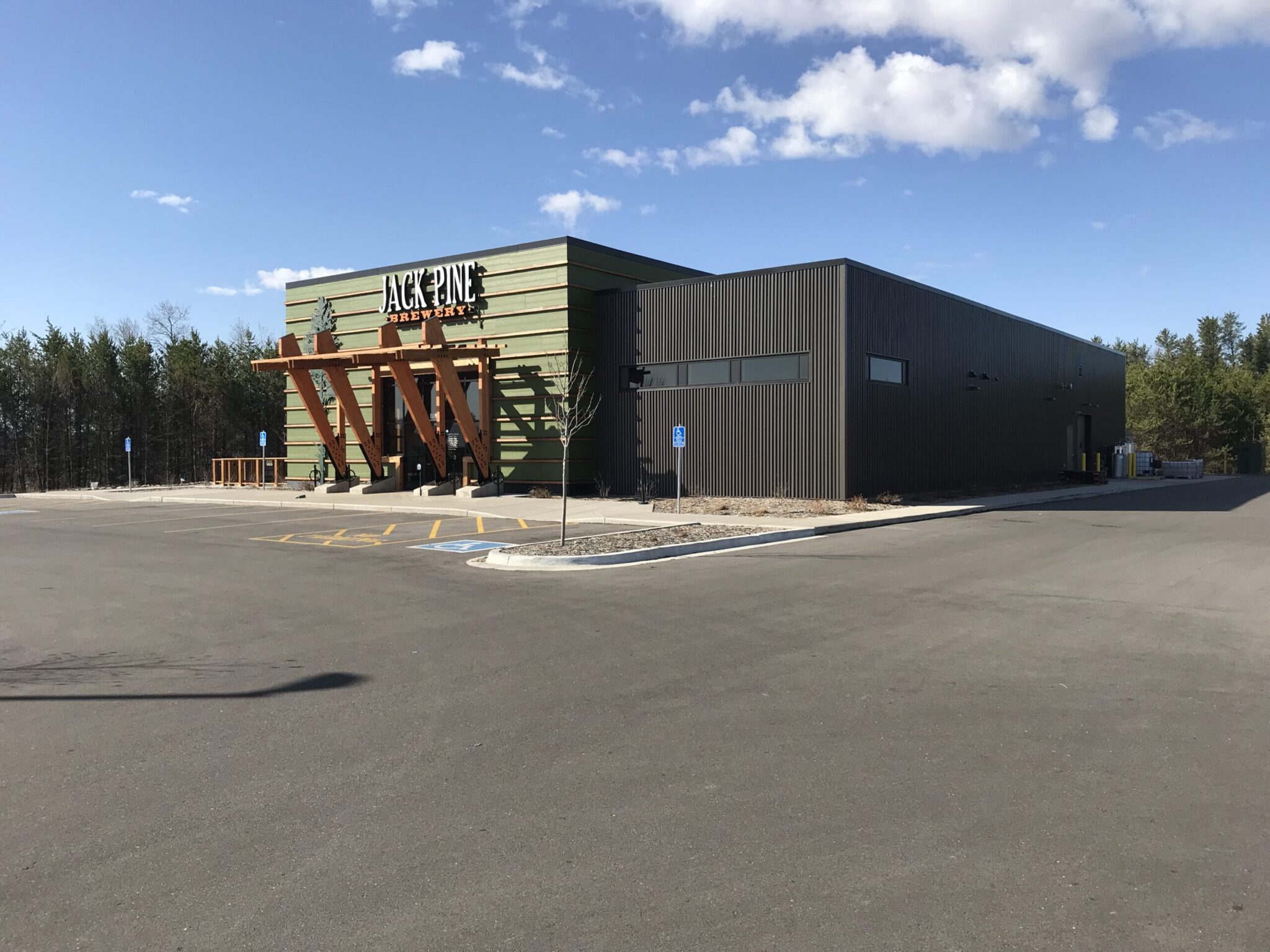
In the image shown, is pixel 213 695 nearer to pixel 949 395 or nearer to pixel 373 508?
pixel 373 508

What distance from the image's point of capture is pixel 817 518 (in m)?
21.3

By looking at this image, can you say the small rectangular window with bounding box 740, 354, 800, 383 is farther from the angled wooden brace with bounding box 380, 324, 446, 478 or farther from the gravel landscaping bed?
the angled wooden brace with bounding box 380, 324, 446, 478

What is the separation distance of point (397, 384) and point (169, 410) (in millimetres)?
28234

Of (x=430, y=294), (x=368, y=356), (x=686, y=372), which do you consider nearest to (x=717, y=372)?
(x=686, y=372)

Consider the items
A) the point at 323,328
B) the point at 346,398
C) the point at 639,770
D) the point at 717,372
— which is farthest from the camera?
the point at 323,328

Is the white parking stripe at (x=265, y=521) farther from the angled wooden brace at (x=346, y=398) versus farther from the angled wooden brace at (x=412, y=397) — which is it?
the angled wooden brace at (x=346, y=398)

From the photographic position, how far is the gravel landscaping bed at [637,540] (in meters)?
15.0

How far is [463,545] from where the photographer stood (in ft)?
55.8

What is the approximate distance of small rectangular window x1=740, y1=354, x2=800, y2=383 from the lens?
25.4m

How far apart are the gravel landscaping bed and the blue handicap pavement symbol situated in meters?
0.91

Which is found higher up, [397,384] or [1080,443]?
[397,384]

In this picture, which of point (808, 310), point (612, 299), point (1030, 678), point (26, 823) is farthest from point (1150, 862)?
point (612, 299)

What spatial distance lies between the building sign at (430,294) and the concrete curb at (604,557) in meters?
18.0

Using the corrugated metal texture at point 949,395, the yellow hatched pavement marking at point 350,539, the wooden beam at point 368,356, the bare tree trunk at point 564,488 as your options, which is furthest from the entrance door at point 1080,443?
the yellow hatched pavement marking at point 350,539
